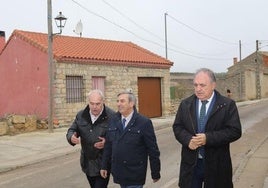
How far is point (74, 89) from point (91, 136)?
15334mm

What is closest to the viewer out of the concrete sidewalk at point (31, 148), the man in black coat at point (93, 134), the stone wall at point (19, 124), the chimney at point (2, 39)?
the man in black coat at point (93, 134)

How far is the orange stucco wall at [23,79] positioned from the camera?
20047 millimetres

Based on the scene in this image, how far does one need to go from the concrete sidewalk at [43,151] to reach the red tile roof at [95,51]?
388 centimetres

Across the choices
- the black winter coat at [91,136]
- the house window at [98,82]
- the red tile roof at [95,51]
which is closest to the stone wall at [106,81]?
the house window at [98,82]

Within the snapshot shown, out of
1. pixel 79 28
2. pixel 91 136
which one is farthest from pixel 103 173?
pixel 79 28

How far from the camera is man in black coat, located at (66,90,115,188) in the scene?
5.12 m

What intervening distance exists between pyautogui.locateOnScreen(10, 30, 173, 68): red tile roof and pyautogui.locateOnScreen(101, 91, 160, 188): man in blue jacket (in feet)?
49.1

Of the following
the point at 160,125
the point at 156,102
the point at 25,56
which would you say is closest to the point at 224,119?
the point at 160,125

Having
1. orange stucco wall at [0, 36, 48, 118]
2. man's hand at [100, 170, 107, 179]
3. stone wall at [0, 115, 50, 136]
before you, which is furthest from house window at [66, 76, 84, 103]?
man's hand at [100, 170, 107, 179]

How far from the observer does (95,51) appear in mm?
23172

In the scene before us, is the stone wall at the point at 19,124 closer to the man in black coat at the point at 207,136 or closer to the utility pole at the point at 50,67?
the utility pole at the point at 50,67

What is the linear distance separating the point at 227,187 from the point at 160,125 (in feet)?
53.0

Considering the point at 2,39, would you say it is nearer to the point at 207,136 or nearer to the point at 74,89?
the point at 74,89

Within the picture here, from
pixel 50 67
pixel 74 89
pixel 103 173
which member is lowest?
pixel 103 173
